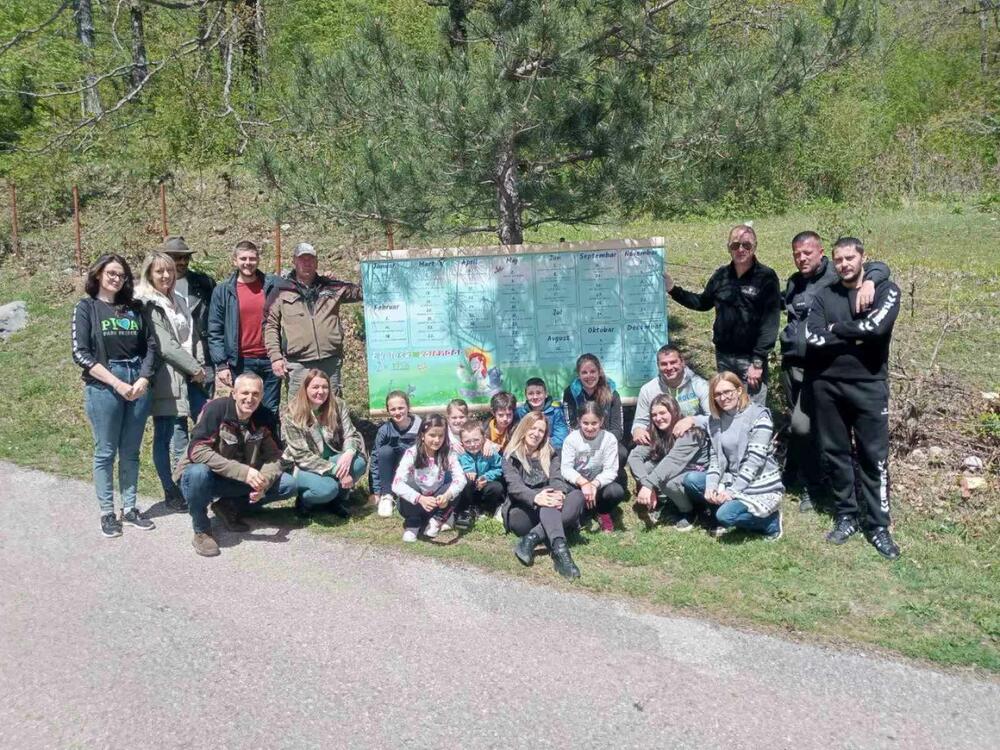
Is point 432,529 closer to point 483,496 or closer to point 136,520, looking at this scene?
point 483,496

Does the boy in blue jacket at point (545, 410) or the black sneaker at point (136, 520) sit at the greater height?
the boy in blue jacket at point (545, 410)

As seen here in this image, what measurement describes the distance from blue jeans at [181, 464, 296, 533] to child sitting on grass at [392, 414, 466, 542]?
0.82 meters

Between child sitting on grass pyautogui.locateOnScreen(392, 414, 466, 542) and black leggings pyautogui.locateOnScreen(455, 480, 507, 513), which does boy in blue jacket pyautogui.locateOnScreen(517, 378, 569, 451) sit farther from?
child sitting on grass pyautogui.locateOnScreen(392, 414, 466, 542)

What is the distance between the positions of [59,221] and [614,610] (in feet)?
46.5

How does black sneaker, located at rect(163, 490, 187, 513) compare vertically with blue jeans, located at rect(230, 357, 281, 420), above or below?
below

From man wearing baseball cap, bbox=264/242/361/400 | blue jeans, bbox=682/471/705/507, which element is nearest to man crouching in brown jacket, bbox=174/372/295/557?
man wearing baseball cap, bbox=264/242/361/400

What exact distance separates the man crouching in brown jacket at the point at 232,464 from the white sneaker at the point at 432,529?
3.15 ft

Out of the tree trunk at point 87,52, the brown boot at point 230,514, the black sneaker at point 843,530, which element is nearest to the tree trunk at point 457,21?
the brown boot at point 230,514

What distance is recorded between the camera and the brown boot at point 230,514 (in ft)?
20.0

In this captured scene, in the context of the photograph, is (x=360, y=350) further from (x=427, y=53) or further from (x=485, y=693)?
(x=485, y=693)

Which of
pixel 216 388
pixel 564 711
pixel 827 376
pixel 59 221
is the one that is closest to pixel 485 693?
pixel 564 711

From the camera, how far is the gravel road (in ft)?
12.5

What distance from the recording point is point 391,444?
653 centimetres

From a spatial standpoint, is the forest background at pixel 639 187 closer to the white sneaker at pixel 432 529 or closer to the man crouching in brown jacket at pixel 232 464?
the white sneaker at pixel 432 529
